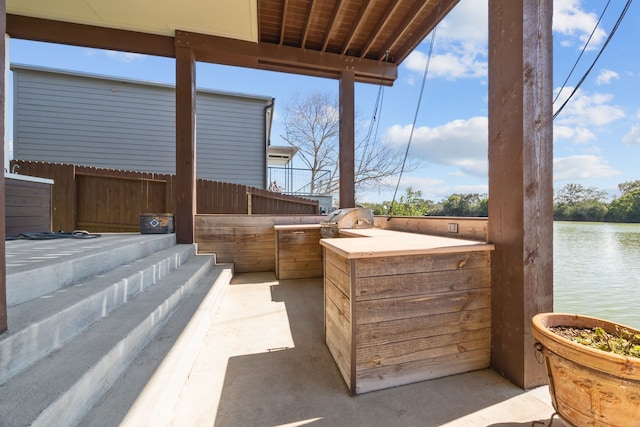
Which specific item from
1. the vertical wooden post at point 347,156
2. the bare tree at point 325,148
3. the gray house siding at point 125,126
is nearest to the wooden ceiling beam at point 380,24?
the vertical wooden post at point 347,156

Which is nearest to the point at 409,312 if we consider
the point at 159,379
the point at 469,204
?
the point at 159,379

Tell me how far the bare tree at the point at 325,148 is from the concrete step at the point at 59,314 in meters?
9.80

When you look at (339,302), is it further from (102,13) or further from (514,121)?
(102,13)

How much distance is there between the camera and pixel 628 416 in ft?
3.26

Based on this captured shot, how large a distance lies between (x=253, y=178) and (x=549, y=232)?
7354mm

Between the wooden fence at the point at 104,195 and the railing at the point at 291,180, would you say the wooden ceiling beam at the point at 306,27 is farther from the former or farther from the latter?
the railing at the point at 291,180

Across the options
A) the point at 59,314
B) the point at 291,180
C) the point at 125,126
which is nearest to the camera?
the point at 59,314

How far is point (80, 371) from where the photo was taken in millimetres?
1026

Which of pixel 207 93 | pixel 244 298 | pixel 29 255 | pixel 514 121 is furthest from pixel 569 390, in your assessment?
pixel 207 93

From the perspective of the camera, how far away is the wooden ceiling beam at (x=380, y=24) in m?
3.31

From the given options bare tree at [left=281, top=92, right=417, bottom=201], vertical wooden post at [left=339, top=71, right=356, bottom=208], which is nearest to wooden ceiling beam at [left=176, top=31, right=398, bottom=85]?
vertical wooden post at [left=339, top=71, right=356, bottom=208]

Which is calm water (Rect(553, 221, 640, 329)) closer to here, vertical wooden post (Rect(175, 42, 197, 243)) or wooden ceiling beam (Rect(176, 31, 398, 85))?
wooden ceiling beam (Rect(176, 31, 398, 85))

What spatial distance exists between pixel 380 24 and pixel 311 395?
4160 mm

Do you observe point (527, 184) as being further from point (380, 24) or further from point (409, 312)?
point (380, 24)
